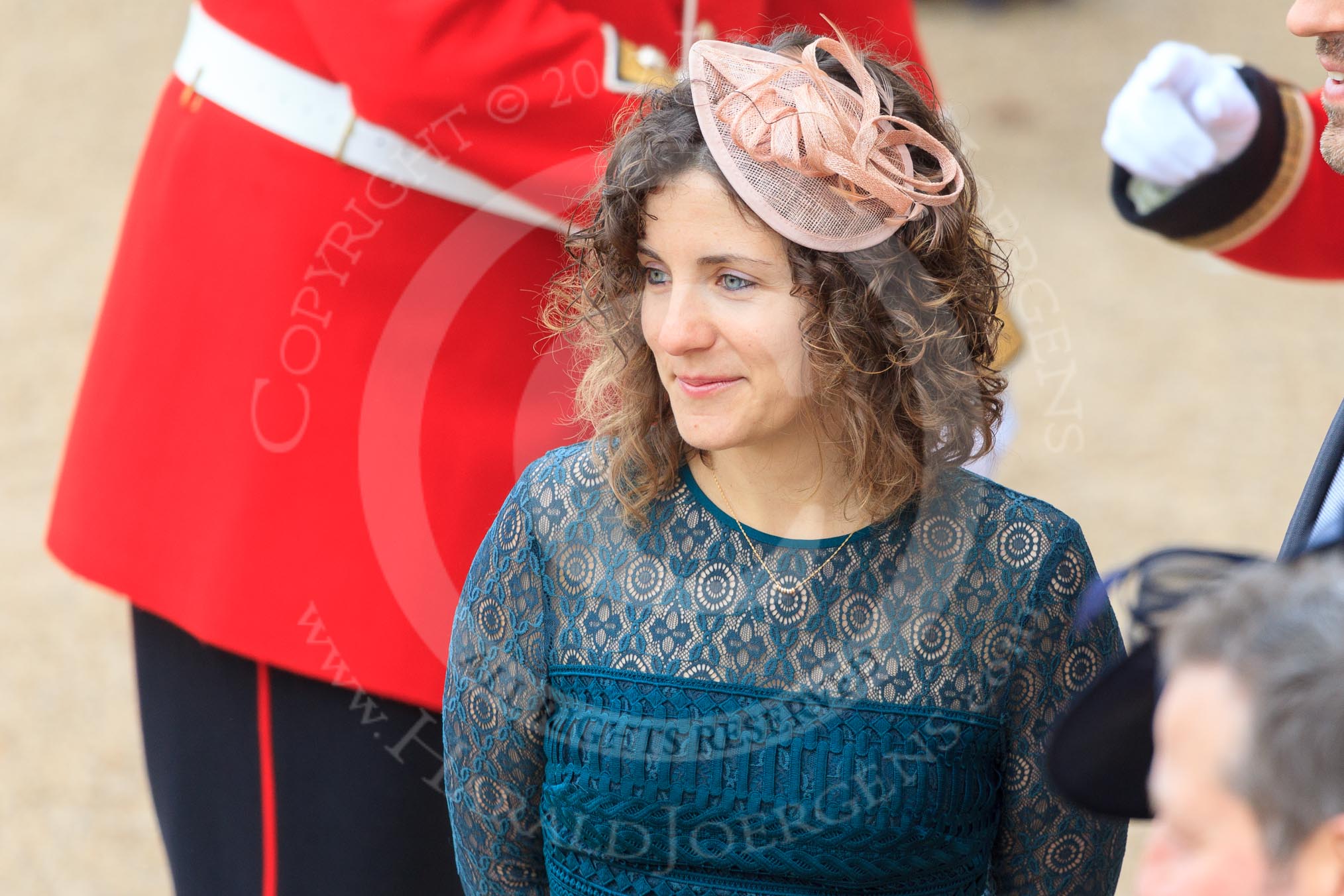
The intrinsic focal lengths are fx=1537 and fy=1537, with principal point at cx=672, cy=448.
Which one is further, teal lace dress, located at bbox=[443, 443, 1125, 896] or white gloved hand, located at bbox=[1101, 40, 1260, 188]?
white gloved hand, located at bbox=[1101, 40, 1260, 188]

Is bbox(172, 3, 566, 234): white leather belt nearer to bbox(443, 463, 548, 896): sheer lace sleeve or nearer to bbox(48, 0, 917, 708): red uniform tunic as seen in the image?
bbox(48, 0, 917, 708): red uniform tunic

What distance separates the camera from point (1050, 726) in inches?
58.8

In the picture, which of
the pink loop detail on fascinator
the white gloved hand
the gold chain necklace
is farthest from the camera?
the white gloved hand

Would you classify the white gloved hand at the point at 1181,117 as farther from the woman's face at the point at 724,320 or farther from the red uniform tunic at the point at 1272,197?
the woman's face at the point at 724,320

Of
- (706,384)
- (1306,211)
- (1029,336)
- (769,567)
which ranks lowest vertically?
(1029,336)

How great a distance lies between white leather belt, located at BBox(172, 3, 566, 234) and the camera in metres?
1.77

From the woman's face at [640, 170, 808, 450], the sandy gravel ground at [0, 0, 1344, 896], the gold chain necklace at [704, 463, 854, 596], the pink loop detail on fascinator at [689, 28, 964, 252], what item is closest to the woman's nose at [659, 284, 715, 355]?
the woman's face at [640, 170, 808, 450]

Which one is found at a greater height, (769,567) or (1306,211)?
(1306,211)

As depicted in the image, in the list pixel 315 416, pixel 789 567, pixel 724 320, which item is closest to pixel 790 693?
pixel 789 567

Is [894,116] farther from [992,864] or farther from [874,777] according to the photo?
[992,864]

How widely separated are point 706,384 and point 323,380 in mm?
574

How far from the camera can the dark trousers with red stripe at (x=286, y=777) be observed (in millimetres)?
1876

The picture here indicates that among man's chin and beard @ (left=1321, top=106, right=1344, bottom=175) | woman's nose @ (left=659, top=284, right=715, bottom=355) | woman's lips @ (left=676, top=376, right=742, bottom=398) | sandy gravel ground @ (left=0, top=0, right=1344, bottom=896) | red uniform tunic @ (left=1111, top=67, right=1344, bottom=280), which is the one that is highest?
man's chin and beard @ (left=1321, top=106, right=1344, bottom=175)

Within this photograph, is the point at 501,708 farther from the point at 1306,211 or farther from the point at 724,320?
the point at 1306,211
